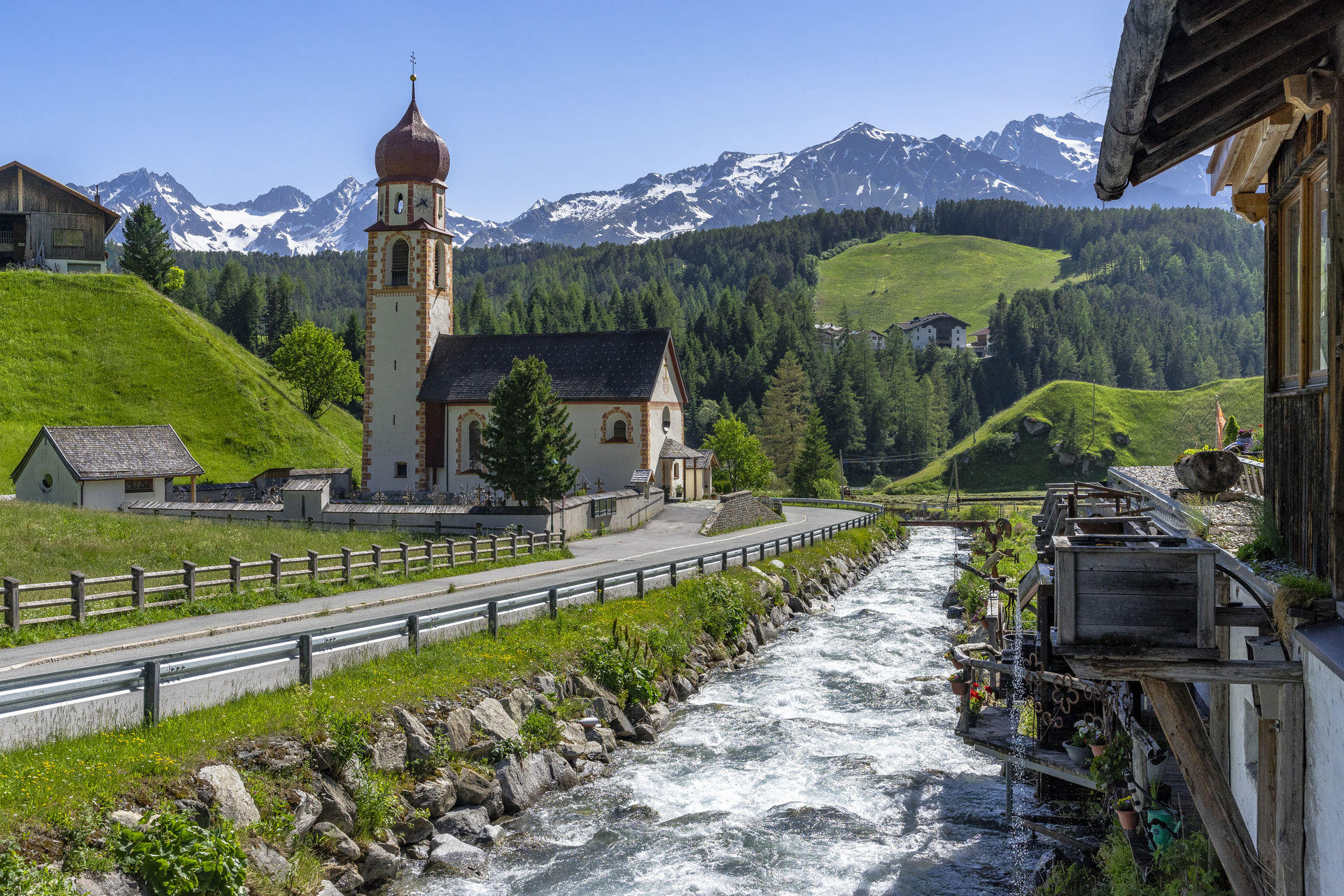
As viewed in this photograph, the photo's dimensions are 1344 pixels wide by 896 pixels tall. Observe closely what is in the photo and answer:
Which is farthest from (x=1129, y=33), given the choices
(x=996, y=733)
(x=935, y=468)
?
(x=935, y=468)

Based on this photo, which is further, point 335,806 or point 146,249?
A: point 146,249

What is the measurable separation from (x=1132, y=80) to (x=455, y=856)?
1139 centimetres

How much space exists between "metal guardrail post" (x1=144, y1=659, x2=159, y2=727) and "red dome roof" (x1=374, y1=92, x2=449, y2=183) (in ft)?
156

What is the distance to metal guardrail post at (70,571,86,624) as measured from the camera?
59.9 ft

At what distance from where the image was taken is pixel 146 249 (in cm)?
9056

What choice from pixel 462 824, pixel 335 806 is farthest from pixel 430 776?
pixel 335 806

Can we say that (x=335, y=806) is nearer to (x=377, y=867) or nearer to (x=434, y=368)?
(x=377, y=867)

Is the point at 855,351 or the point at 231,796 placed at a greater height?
the point at 855,351

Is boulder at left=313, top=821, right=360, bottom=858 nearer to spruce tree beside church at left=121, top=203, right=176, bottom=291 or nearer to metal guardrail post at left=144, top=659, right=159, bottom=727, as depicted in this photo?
metal guardrail post at left=144, top=659, right=159, bottom=727

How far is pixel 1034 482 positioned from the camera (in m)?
95.1

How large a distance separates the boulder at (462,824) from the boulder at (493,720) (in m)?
1.75

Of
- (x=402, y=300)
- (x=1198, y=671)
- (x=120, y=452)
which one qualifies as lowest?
(x=1198, y=671)

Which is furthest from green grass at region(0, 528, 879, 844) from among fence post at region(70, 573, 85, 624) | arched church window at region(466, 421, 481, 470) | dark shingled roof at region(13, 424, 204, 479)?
arched church window at region(466, 421, 481, 470)

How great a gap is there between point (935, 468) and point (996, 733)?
95525 millimetres
